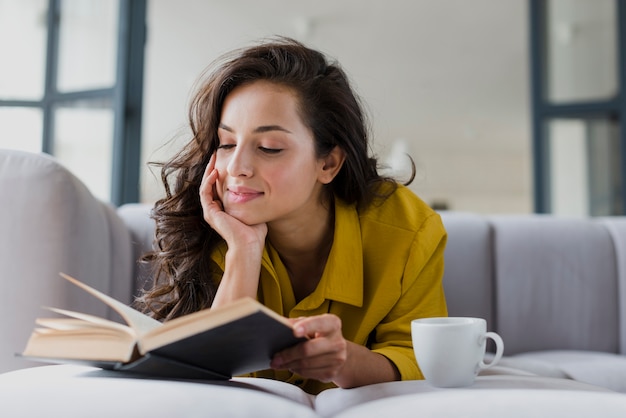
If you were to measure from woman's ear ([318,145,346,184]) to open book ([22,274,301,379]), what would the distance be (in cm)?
57

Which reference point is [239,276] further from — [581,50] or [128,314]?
[581,50]

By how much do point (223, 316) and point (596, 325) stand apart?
1.50 m

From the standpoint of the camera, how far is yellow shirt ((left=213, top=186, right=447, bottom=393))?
129 cm

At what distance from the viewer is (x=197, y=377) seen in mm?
→ 911

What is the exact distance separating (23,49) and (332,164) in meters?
2.53

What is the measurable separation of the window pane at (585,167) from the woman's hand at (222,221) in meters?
2.72

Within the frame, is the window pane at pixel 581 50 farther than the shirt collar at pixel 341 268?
Yes

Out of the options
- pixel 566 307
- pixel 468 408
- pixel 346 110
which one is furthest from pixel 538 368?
pixel 468 408

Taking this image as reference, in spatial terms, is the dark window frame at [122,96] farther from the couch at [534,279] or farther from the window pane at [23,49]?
the couch at [534,279]

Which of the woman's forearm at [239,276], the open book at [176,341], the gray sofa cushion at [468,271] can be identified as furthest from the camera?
the gray sofa cushion at [468,271]

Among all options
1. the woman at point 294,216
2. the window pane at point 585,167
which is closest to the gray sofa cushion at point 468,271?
the woman at point 294,216

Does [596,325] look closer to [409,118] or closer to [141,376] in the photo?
[141,376]

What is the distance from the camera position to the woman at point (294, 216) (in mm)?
1245

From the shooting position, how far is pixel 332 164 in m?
1.42
